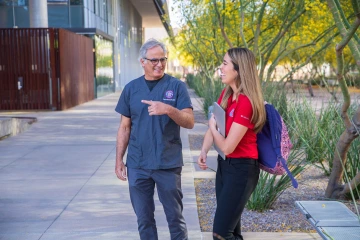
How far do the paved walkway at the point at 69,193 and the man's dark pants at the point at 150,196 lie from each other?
86 cm

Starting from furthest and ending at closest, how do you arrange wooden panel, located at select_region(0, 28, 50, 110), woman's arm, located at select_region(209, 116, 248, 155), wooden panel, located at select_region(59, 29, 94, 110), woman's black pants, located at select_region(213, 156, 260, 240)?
wooden panel, located at select_region(59, 29, 94, 110) < wooden panel, located at select_region(0, 28, 50, 110) < woman's black pants, located at select_region(213, 156, 260, 240) < woman's arm, located at select_region(209, 116, 248, 155)

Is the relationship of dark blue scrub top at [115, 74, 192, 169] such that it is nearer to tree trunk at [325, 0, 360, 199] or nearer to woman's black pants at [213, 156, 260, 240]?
woman's black pants at [213, 156, 260, 240]

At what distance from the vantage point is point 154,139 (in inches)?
159

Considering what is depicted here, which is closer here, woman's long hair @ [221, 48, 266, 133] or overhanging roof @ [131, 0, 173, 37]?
woman's long hair @ [221, 48, 266, 133]

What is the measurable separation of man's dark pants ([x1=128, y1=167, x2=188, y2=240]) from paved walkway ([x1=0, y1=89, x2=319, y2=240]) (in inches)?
33.8

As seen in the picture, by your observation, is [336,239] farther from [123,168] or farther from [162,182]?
[123,168]

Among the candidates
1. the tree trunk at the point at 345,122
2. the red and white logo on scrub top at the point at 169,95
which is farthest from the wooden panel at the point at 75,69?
the red and white logo on scrub top at the point at 169,95

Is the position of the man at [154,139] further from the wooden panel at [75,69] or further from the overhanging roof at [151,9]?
the overhanging roof at [151,9]

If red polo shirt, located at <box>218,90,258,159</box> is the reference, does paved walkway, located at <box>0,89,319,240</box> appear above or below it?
below

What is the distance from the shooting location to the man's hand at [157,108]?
3.66m

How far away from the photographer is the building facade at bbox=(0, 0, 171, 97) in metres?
24.4

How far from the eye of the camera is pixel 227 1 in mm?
14602

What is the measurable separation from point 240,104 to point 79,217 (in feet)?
8.85

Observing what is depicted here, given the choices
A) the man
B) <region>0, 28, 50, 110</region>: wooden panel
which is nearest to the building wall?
<region>0, 28, 50, 110</region>: wooden panel
